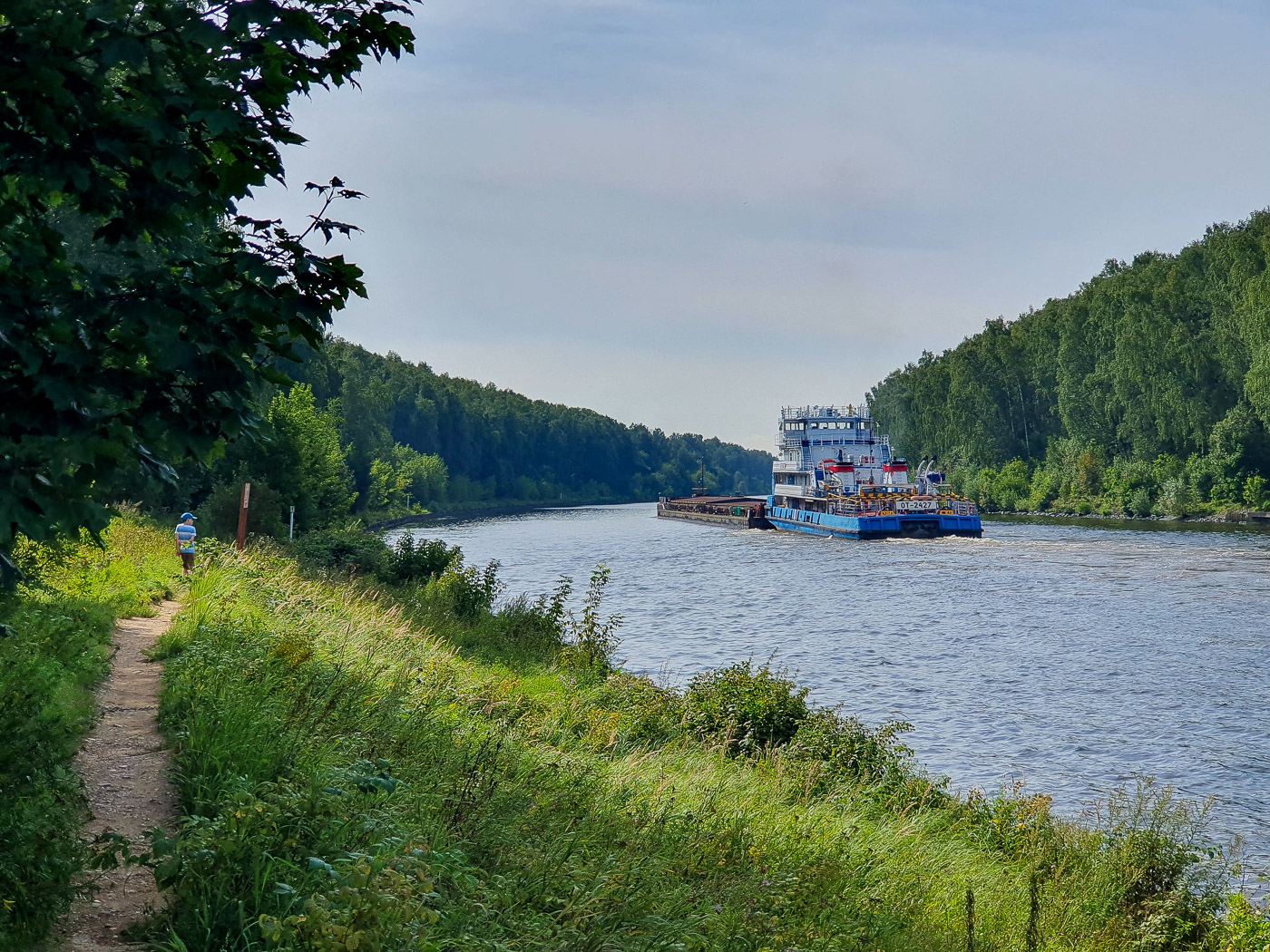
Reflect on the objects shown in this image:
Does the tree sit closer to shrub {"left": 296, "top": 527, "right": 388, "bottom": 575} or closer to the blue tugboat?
shrub {"left": 296, "top": 527, "right": 388, "bottom": 575}

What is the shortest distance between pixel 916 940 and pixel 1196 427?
77257 millimetres

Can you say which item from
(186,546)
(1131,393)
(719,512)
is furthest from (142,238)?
(719,512)

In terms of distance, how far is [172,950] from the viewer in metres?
4.84

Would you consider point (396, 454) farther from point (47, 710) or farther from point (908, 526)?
point (47, 710)

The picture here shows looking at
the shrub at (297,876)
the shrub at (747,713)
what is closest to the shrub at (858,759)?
the shrub at (747,713)

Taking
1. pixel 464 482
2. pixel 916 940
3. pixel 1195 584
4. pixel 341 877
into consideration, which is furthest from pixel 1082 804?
pixel 464 482

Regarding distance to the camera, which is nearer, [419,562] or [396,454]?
[419,562]

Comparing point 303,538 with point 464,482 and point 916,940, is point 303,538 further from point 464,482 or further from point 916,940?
point 464,482

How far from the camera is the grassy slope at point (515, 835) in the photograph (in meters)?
5.21

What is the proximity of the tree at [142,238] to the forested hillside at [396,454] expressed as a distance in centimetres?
45

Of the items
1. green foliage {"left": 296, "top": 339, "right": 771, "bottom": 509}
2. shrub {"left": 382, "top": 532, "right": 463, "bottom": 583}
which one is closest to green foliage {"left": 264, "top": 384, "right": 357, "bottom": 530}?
shrub {"left": 382, "top": 532, "right": 463, "bottom": 583}

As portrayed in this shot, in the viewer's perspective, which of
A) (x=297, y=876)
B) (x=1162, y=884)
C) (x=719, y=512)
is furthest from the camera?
(x=719, y=512)

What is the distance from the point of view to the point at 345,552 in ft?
102

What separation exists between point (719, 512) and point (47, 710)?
289ft
